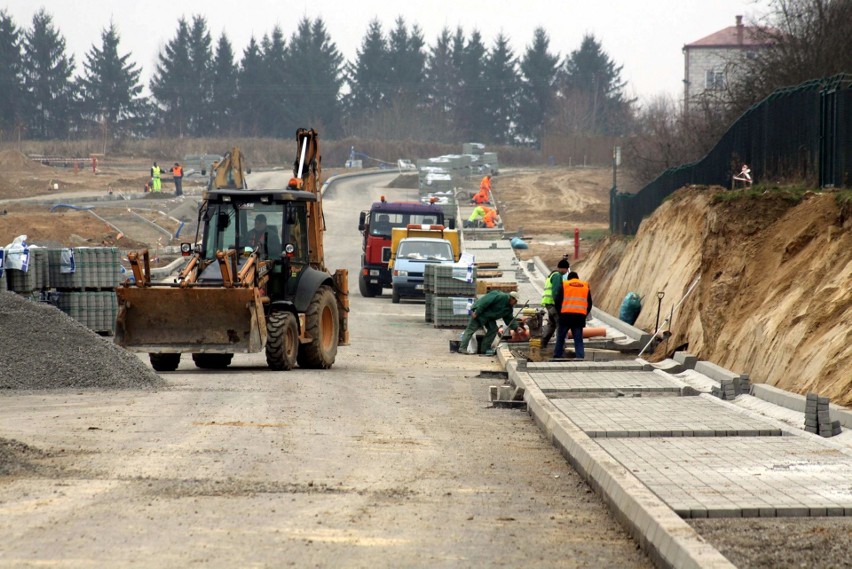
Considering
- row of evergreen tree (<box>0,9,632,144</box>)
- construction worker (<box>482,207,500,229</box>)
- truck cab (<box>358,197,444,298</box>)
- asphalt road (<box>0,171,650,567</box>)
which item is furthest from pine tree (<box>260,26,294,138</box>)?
asphalt road (<box>0,171,650,567</box>)

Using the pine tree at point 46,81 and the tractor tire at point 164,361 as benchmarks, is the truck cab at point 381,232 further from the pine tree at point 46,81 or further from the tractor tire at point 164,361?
the pine tree at point 46,81

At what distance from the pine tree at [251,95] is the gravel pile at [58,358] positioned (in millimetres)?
106721

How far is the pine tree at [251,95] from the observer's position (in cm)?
12188

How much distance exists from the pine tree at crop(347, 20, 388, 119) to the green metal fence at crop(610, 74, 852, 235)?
3966 inches

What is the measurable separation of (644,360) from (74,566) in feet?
43.6

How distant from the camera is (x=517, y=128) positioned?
12912 cm

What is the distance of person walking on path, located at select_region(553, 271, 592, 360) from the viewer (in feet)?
65.8

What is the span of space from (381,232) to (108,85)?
8487cm

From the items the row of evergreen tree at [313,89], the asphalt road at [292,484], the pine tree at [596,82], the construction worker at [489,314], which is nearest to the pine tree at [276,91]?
the row of evergreen tree at [313,89]

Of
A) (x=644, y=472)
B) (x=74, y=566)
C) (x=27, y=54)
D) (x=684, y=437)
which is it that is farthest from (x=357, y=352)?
(x=27, y=54)

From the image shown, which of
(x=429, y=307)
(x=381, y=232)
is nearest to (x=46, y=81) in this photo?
(x=381, y=232)

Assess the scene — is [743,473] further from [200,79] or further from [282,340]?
[200,79]

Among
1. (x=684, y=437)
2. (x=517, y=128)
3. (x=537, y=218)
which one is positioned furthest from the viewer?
(x=517, y=128)

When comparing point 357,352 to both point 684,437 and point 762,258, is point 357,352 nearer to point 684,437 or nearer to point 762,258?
point 762,258
